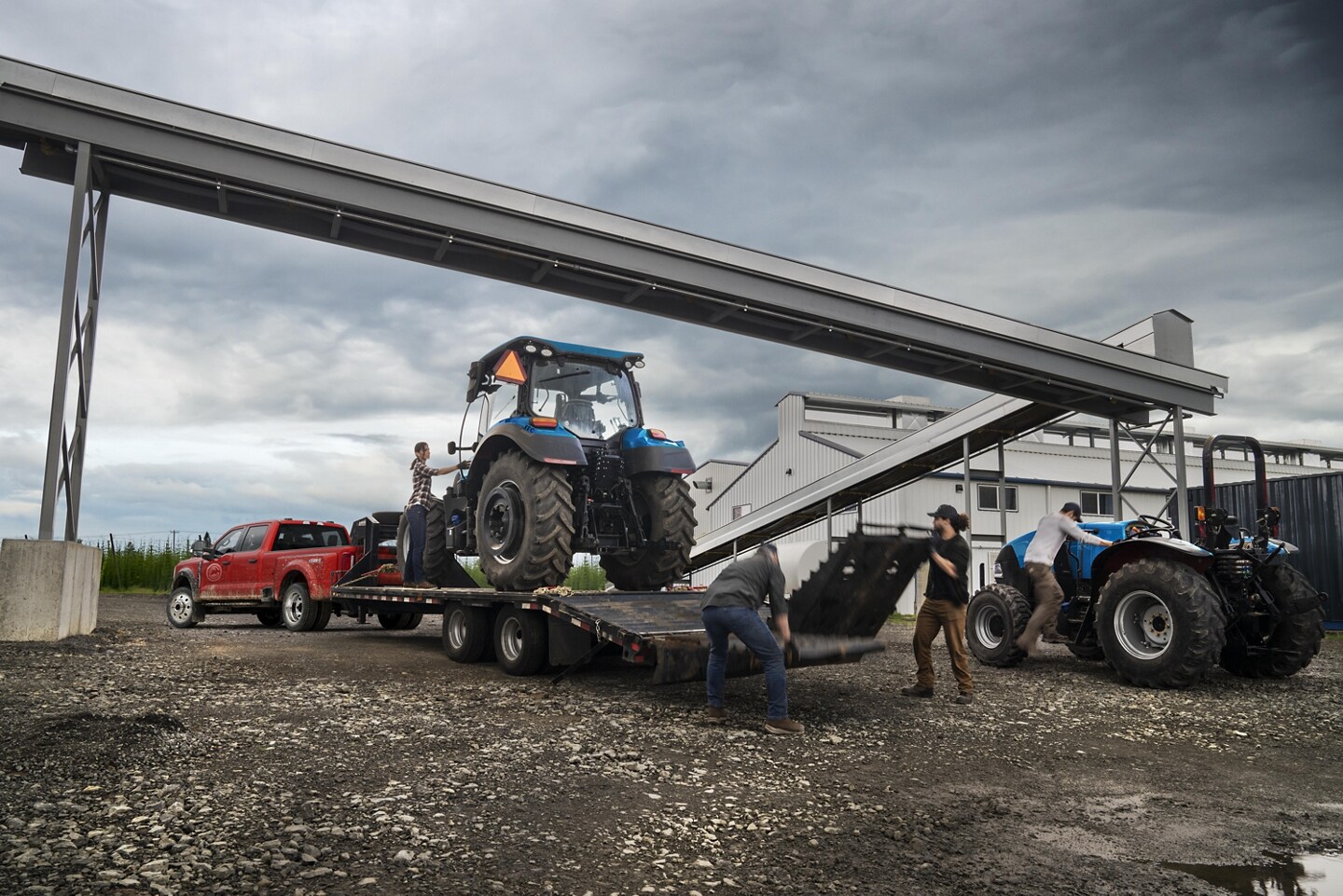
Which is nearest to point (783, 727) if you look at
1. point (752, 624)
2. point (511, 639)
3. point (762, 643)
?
point (762, 643)

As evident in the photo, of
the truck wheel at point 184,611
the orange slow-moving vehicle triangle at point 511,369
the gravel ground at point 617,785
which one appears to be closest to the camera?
the gravel ground at point 617,785

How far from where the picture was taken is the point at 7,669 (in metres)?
7.47

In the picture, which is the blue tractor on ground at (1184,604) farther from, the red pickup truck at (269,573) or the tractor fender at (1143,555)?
the red pickup truck at (269,573)

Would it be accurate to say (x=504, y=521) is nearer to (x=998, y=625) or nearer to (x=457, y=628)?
(x=457, y=628)

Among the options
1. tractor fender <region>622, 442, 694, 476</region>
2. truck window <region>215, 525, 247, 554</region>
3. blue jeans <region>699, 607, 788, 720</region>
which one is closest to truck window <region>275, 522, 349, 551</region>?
truck window <region>215, 525, 247, 554</region>

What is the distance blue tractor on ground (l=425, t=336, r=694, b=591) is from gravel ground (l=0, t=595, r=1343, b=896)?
1.40 metres

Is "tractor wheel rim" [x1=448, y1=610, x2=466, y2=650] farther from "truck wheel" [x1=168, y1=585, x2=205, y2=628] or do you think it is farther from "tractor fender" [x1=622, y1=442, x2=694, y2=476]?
"truck wheel" [x1=168, y1=585, x2=205, y2=628]

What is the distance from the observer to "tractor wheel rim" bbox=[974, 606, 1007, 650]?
1052cm

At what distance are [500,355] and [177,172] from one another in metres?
4.01

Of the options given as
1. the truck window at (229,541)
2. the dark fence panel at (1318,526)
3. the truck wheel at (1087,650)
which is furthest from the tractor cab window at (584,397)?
the dark fence panel at (1318,526)

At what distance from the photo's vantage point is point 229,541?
15.1 meters

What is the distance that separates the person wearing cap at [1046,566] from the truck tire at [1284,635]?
5.12 ft

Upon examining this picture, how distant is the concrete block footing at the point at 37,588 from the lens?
349 inches

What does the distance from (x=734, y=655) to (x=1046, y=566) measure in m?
4.35
